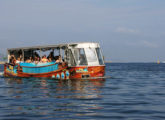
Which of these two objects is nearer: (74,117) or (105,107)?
(74,117)

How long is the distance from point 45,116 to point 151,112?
11.0 ft

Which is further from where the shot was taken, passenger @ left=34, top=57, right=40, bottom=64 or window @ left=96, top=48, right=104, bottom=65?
passenger @ left=34, top=57, right=40, bottom=64

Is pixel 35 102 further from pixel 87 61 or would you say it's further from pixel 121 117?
pixel 87 61

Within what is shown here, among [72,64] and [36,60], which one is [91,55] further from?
[36,60]

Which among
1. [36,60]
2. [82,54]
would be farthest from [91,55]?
[36,60]

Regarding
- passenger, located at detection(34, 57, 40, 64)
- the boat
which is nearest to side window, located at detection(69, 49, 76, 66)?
the boat

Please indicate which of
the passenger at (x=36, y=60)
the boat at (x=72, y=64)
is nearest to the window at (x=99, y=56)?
the boat at (x=72, y=64)

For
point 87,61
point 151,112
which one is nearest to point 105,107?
point 151,112

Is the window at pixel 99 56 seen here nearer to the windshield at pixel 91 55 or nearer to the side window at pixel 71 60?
the windshield at pixel 91 55

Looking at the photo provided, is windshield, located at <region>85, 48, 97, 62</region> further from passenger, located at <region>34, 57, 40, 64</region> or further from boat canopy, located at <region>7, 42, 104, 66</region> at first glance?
passenger, located at <region>34, 57, 40, 64</region>

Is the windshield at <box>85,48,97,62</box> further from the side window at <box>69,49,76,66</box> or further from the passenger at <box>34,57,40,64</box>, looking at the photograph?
the passenger at <box>34,57,40,64</box>

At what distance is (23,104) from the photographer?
1155 cm

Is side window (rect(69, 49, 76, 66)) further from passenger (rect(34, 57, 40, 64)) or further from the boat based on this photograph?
passenger (rect(34, 57, 40, 64))

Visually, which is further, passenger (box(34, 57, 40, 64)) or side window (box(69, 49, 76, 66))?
passenger (box(34, 57, 40, 64))
